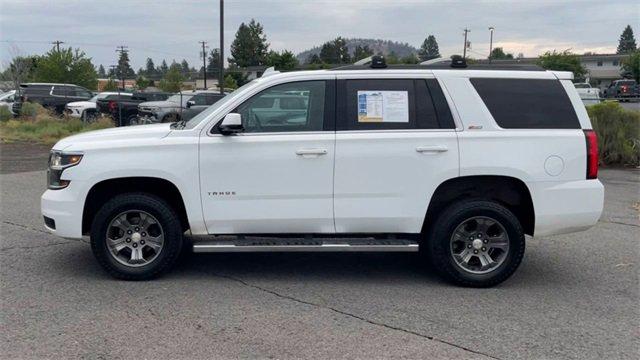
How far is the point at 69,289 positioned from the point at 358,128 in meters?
2.94

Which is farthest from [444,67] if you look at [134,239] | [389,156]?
[134,239]

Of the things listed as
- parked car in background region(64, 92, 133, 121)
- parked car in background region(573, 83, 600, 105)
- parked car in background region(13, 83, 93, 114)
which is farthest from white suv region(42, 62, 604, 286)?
parked car in background region(13, 83, 93, 114)

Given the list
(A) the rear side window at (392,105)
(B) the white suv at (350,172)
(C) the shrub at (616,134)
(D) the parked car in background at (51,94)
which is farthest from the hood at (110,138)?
(D) the parked car in background at (51,94)

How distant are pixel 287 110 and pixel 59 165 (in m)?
2.13

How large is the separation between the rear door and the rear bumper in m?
0.83

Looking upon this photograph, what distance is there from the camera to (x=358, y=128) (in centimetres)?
563

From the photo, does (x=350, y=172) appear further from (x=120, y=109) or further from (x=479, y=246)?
(x=120, y=109)

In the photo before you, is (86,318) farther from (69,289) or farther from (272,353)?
(272,353)

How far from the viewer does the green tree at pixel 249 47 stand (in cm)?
8538

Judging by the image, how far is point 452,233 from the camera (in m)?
5.63

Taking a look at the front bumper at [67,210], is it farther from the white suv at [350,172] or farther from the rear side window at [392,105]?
the rear side window at [392,105]

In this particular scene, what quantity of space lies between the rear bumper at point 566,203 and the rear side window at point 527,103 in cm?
54

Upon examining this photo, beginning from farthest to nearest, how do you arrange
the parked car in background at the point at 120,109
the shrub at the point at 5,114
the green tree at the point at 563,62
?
the green tree at the point at 563,62 < the shrub at the point at 5,114 < the parked car in background at the point at 120,109

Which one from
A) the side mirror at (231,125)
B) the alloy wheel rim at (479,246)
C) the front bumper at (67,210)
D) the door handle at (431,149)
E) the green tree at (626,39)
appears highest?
the green tree at (626,39)
